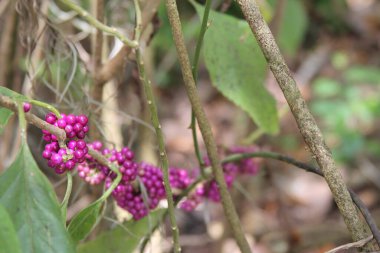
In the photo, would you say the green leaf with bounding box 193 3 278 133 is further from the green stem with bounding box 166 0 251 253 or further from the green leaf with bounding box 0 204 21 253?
A: the green leaf with bounding box 0 204 21 253

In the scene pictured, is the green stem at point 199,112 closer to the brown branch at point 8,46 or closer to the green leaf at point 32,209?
the green leaf at point 32,209

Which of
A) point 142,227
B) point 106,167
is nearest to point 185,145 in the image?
point 142,227

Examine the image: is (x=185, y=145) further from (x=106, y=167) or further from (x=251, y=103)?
(x=106, y=167)

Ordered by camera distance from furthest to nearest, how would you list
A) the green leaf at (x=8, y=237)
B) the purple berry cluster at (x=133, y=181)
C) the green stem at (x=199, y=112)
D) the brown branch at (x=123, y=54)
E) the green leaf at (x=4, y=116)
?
the brown branch at (x=123, y=54)
the purple berry cluster at (x=133, y=181)
the green stem at (x=199, y=112)
the green leaf at (x=4, y=116)
the green leaf at (x=8, y=237)

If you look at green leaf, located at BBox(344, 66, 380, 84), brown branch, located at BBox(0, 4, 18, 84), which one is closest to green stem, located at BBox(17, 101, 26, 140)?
brown branch, located at BBox(0, 4, 18, 84)

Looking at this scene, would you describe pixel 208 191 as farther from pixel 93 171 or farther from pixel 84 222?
pixel 84 222

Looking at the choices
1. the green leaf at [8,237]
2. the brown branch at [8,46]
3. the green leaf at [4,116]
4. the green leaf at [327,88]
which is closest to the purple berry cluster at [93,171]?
the green leaf at [4,116]

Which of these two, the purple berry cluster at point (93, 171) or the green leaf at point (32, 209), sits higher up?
the purple berry cluster at point (93, 171)
